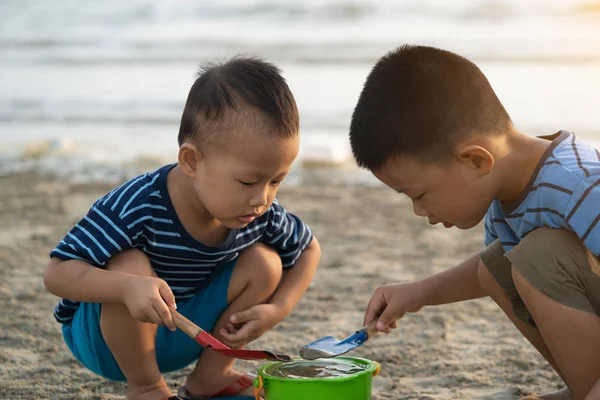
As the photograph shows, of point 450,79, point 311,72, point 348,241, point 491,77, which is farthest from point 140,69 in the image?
point 450,79

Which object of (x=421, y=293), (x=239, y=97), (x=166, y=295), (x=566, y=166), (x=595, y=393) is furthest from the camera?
(x=421, y=293)

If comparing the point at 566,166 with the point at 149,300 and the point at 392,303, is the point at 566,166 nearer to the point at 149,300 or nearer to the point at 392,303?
the point at 392,303

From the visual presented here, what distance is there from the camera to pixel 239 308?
7.74 feet

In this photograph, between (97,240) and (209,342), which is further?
(97,240)

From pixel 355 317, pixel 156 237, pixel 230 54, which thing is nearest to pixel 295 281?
pixel 156 237

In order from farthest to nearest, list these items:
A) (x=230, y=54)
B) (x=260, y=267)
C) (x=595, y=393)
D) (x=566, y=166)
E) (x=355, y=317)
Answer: (x=230, y=54), (x=355, y=317), (x=260, y=267), (x=566, y=166), (x=595, y=393)

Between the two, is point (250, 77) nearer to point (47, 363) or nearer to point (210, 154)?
point (210, 154)

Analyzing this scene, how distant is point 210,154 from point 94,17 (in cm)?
1281

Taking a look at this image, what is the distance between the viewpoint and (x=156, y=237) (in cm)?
222

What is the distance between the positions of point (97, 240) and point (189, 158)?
0.31 metres

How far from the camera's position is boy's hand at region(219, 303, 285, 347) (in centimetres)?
228

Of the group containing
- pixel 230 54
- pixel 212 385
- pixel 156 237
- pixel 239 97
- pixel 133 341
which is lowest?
pixel 212 385

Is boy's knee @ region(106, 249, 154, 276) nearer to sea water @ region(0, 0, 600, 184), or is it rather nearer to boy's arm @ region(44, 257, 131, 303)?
boy's arm @ region(44, 257, 131, 303)

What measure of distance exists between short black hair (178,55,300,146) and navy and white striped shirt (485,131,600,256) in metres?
0.58
